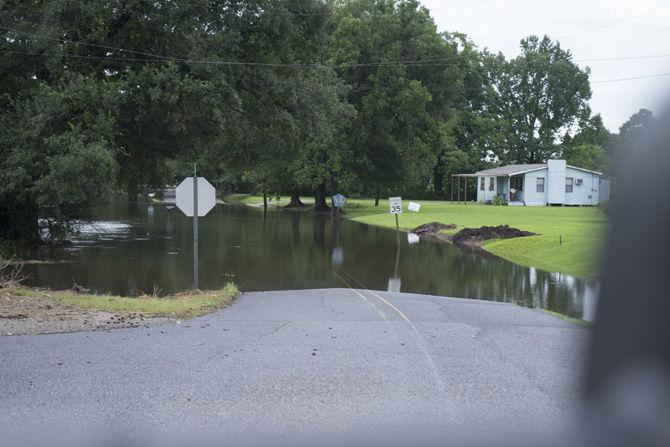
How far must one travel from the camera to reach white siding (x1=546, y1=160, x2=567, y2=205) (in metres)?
58.3

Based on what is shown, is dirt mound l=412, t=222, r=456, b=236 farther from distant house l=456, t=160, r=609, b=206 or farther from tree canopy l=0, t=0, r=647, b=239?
distant house l=456, t=160, r=609, b=206

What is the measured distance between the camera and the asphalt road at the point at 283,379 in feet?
17.5

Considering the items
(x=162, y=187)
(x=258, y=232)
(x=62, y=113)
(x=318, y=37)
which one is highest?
(x=318, y=37)

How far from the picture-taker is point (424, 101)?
48.0 metres

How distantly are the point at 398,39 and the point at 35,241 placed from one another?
32.3m

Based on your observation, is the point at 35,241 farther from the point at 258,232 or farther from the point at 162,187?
the point at 258,232

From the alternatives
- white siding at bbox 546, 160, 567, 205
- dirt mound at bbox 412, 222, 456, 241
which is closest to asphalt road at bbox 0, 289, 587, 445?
dirt mound at bbox 412, 222, 456, 241

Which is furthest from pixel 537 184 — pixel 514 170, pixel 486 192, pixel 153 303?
pixel 153 303

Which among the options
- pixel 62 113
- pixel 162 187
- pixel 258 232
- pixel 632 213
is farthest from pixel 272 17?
pixel 632 213

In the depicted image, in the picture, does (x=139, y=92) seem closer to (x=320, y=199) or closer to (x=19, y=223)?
(x=19, y=223)

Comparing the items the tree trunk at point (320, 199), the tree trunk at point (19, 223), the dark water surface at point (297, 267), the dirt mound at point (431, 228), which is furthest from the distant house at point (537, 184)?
the tree trunk at point (19, 223)

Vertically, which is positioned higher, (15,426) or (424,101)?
(424,101)

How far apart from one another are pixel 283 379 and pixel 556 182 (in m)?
56.2

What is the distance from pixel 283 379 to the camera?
6602 mm
